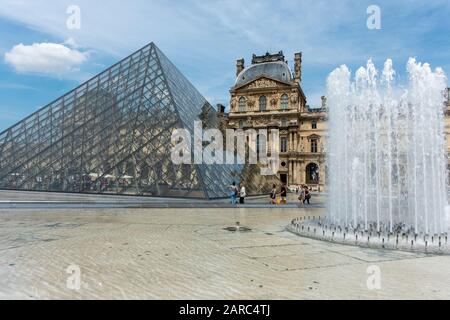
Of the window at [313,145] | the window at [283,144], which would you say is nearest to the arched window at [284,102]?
the window at [283,144]

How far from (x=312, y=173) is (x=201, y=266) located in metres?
50.7

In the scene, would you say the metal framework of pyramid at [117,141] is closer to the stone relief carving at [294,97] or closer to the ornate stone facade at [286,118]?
the ornate stone facade at [286,118]

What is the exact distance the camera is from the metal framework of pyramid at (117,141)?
1794cm

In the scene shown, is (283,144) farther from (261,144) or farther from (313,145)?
(313,145)

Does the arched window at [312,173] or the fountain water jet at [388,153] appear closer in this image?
the fountain water jet at [388,153]

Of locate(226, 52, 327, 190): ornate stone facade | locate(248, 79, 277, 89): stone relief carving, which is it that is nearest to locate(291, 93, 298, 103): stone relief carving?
locate(226, 52, 327, 190): ornate stone facade

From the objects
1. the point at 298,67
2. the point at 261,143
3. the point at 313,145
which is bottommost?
the point at 313,145

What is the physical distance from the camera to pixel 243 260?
516cm

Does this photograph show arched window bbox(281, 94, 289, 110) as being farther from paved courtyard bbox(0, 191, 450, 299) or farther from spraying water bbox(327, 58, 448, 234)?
paved courtyard bbox(0, 191, 450, 299)

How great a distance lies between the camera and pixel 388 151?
1084cm

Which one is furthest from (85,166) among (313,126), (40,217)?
(313,126)

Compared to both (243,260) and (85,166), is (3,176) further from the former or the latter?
(243,260)

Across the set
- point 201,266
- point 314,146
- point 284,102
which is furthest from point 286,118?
point 201,266

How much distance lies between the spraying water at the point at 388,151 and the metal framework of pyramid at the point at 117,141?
7.38 m
